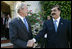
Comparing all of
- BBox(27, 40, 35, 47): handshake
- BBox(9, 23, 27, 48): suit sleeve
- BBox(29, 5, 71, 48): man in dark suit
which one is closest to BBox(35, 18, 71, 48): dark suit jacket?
BBox(29, 5, 71, 48): man in dark suit

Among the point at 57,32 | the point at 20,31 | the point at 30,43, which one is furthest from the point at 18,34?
the point at 57,32

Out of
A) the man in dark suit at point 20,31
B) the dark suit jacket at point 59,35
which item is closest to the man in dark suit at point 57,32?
the dark suit jacket at point 59,35

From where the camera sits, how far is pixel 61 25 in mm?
2375

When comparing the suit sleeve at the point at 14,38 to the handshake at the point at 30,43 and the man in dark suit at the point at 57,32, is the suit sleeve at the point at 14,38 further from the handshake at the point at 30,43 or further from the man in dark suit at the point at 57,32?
the man in dark suit at the point at 57,32

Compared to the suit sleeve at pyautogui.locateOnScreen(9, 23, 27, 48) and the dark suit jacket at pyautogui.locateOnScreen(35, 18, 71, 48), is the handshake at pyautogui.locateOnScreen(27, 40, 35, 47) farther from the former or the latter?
the dark suit jacket at pyautogui.locateOnScreen(35, 18, 71, 48)

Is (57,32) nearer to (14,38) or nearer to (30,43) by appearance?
(30,43)

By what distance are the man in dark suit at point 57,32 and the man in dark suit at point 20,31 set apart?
0.43ft

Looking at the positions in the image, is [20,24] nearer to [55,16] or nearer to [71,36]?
[55,16]

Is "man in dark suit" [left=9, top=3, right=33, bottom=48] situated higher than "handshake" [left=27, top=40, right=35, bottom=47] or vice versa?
"man in dark suit" [left=9, top=3, right=33, bottom=48]

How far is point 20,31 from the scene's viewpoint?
2.29 m

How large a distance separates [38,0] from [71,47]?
7.10 meters

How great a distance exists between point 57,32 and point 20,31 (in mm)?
529

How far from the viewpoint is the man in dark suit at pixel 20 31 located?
7.39ft

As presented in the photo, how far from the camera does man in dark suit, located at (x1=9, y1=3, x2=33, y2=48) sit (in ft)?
7.39
